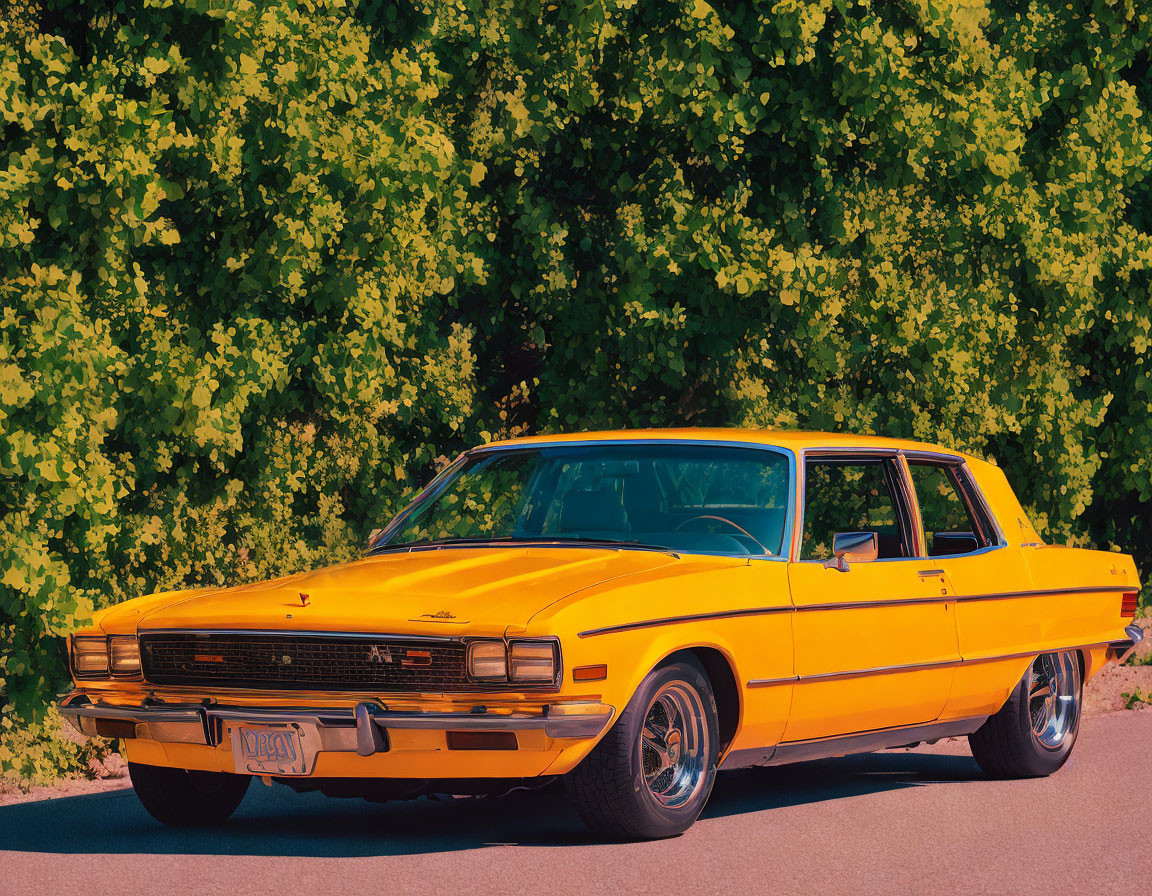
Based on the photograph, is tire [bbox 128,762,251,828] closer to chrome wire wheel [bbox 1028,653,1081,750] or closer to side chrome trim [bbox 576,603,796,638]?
side chrome trim [bbox 576,603,796,638]

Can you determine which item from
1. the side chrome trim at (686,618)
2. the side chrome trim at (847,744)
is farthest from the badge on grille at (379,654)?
the side chrome trim at (847,744)

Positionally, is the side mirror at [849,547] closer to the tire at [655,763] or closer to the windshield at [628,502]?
the windshield at [628,502]

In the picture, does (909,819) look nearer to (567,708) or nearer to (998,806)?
(998,806)

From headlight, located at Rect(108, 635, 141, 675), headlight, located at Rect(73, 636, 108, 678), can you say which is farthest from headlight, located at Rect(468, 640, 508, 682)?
headlight, located at Rect(73, 636, 108, 678)

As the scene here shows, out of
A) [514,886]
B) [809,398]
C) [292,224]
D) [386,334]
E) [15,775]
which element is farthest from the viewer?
[809,398]

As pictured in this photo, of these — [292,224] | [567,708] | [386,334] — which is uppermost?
[292,224]

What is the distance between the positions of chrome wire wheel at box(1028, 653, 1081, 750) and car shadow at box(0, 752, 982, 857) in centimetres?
45

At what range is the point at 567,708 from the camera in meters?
6.76

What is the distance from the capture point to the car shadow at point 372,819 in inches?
294

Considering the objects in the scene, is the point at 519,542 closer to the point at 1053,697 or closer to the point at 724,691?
the point at 724,691

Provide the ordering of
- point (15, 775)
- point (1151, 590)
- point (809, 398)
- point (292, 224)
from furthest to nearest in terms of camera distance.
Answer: point (1151, 590) < point (809, 398) < point (292, 224) < point (15, 775)

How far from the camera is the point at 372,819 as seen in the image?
8.34 meters

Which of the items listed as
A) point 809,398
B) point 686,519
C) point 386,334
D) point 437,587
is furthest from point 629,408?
point 437,587

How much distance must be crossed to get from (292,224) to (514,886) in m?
7.13
